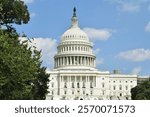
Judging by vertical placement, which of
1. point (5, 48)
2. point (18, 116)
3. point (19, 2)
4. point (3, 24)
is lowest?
point (18, 116)

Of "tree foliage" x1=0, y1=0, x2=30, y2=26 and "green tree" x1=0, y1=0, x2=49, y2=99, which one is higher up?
"tree foliage" x1=0, y1=0, x2=30, y2=26

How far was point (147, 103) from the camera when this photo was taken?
7.50 meters

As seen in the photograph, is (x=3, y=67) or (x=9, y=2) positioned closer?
(x=3, y=67)

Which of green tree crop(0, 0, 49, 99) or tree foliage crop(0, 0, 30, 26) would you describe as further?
tree foliage crop(0, 0, 30, 26)

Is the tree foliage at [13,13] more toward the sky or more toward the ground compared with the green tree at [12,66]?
more toward the sky

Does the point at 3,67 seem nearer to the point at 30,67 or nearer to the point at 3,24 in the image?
the point at 30,67

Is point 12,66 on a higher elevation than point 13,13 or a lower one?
lower

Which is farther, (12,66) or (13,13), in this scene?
(13,13)

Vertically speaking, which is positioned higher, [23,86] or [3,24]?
[3,24]

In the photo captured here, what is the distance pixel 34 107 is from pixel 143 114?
5.99ft

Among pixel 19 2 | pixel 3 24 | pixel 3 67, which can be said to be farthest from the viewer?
pixel 19 2

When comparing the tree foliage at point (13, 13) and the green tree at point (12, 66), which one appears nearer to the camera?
the green tree at point (12, 66)

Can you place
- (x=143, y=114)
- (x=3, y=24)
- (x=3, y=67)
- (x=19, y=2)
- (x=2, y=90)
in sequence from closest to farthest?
(x=143, y=114) → (x=3, y=67) → (x=2, y=90) → (x=3, y=24) → (x=19, y=2)

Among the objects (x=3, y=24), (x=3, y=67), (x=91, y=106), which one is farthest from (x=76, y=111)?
(x=3, y=24)
